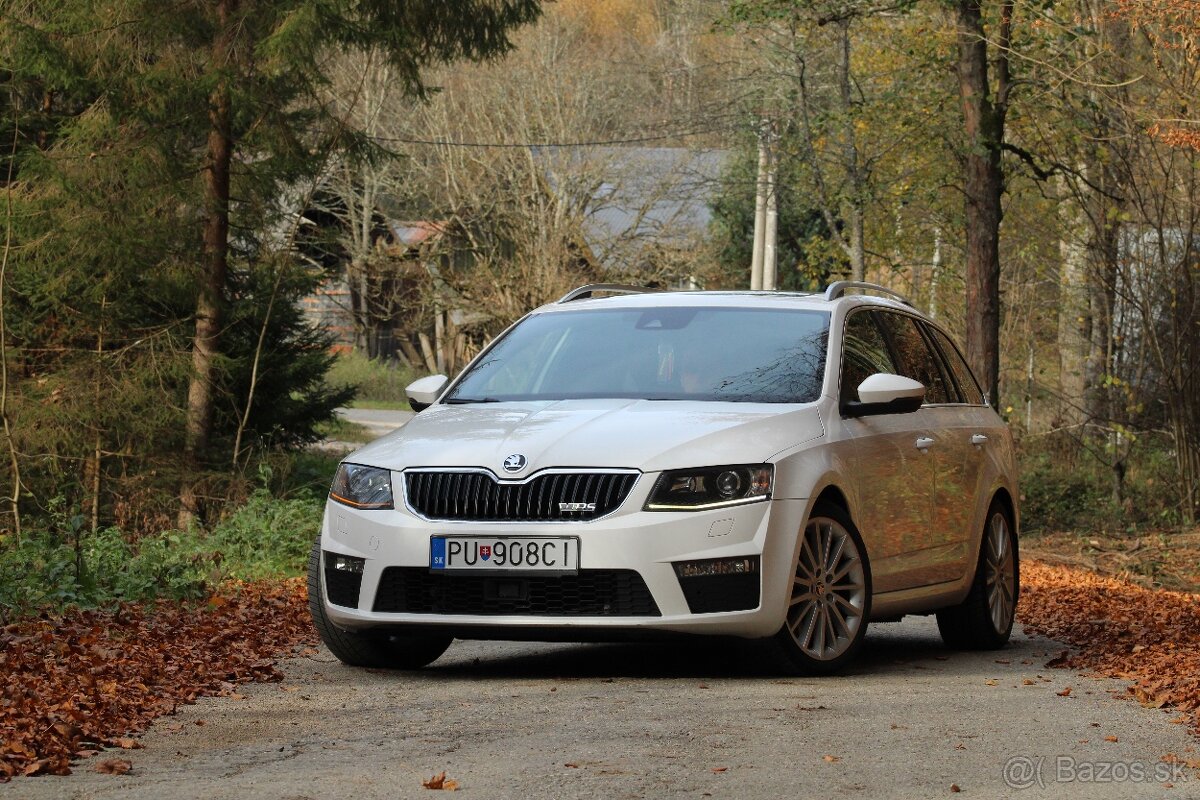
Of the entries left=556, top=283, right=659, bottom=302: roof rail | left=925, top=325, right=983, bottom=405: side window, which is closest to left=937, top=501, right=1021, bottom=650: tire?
left=925, top=325, right=983, bottom=405: side window

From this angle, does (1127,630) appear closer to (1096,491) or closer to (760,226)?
(1096,491)

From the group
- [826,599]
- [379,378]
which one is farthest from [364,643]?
[379,378]

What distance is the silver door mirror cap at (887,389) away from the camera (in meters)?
8.58

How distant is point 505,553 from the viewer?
7.61 meters

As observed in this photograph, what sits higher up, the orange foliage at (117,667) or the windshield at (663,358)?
the windshield at (663,358)

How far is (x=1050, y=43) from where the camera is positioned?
23219 mm

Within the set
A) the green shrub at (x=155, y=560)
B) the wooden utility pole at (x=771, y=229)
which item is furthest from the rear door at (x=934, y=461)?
the wooden utility pole at (x=771, y=229)

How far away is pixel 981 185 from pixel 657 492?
17320mm

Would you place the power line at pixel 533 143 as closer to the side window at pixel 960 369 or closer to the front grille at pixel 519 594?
the side window at pixel 960 369

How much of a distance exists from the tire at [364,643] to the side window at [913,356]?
283cm

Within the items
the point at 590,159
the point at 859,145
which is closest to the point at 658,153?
the point at 590,159

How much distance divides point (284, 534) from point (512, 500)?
9.36m

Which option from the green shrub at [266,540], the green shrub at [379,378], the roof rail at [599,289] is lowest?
the green shrub at [379,378]

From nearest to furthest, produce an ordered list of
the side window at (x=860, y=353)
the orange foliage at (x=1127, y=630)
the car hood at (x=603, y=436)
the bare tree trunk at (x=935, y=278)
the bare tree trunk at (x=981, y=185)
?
the car hood at (x=603, y=436) < the orange foliage at (x=1127, y=630) < the side window at (x=860, y=353) < the bare tree trunk at (x=981, y=185) < the bare tree trunk at (x=935, y=278)
